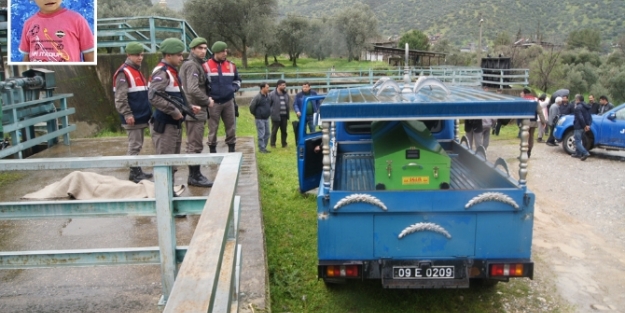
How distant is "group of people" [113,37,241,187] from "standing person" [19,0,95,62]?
2150mm

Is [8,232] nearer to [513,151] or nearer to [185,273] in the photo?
[185,273]

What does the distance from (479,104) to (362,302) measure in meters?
2.09

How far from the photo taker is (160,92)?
5.85 metres

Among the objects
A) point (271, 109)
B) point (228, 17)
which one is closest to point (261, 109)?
point (271, 109)

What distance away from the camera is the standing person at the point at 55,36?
804cm

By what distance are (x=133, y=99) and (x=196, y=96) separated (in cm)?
76

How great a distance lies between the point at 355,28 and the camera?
153ft

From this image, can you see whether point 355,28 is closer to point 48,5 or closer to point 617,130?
point 617,130

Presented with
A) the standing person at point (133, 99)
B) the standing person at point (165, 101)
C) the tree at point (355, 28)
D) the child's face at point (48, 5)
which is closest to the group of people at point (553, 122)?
the standing person at point (165, 101)

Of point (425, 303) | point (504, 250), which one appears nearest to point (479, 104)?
point (504, 250)

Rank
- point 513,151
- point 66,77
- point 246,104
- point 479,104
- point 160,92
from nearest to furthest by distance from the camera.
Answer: point 479,104, point 160,92, point 66,77, point 513,151, point 246,104

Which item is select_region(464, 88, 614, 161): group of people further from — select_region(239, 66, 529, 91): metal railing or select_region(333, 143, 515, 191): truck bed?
select_region(239, 66, 529, 91): metal railing

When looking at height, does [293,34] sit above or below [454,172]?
above

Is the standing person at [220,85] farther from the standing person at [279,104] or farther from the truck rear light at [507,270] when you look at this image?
the standing person at [279,104]
